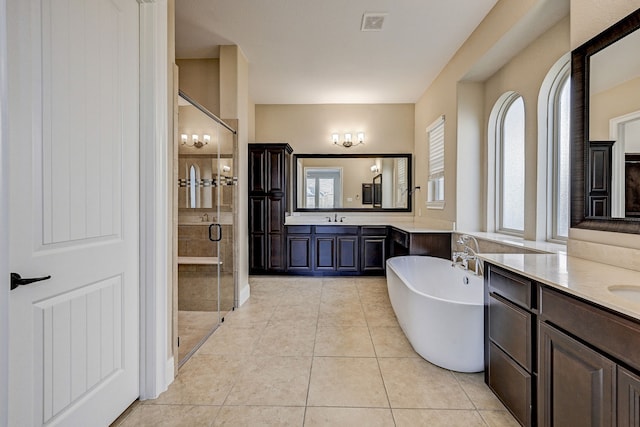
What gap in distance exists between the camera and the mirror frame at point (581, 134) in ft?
5.50

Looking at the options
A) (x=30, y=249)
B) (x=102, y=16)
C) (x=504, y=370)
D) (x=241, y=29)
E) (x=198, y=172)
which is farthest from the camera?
(x=241, y=29)

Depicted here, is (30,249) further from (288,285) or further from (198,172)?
(288,285)

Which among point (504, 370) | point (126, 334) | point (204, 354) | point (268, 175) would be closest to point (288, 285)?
point (268, 175)

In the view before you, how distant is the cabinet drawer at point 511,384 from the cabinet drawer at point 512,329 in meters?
Answer: 0.05

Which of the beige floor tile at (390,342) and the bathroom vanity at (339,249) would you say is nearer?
the beige floor tile at (390,342)

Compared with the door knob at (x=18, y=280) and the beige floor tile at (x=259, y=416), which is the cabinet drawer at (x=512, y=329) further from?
the door knob at (x=18, y=280)

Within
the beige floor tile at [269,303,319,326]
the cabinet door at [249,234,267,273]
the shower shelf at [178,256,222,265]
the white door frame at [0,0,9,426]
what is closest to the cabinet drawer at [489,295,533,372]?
the beige floor tile at [269,303,319,326]

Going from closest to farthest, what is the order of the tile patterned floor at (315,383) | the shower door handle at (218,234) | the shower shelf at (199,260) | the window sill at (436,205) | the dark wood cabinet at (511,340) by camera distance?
the dark wood cabinet at (511,340) → the tile patterned floor at (315,383) → the shower shelf at (199,260) → the shower door handle at (218,234) → the window sill at (436,205)

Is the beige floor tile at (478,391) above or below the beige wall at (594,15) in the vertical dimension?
below

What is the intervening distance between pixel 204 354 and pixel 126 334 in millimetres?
850

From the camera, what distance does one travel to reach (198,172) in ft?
9.47

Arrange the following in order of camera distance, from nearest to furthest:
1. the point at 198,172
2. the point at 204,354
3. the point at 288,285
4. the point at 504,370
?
the point at 504,370 → the point at 204,354 → the point at 198,172 → the point at 288,285

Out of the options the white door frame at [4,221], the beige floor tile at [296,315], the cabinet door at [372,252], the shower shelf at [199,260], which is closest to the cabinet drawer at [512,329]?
the beige floor tile at [296,315]

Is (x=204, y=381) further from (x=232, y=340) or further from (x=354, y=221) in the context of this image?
(x=354, y=221)
